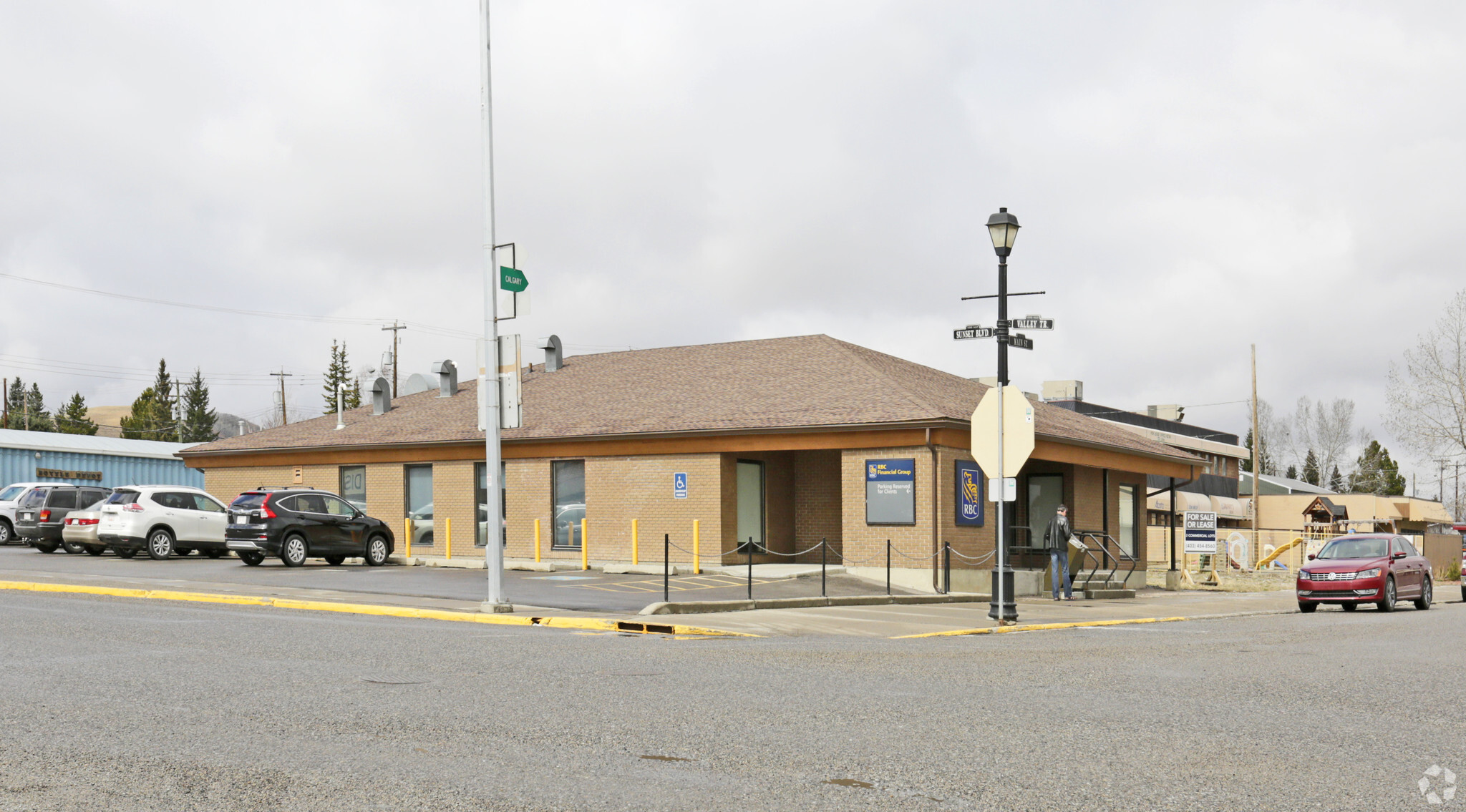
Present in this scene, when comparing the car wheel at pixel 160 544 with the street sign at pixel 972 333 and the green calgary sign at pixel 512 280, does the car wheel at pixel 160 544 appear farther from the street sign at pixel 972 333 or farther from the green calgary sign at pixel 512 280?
the street sign at pixel 972 333

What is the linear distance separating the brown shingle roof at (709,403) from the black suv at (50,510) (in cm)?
376

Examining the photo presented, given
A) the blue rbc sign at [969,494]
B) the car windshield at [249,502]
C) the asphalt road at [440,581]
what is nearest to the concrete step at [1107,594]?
the blue rbc sign at [969,494]

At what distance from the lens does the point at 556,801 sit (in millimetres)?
5660

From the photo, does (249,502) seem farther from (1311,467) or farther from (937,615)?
(1311,467)

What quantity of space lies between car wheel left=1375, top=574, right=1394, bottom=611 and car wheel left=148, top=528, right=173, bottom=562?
1025 inches

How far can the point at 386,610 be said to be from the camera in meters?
16.8

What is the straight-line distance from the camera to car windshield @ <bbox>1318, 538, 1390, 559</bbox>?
23391 millimetres

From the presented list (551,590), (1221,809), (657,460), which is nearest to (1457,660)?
(1221,809)

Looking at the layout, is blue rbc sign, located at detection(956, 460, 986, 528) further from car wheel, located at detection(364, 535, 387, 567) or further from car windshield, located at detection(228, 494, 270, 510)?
car windshield, located at detection(228, 494, 270, 510)

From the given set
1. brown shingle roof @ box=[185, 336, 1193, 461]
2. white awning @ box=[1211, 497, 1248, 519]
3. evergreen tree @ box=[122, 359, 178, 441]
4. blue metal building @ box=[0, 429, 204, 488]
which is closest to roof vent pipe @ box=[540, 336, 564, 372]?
brown shingle roof @ box=[185, 336, 1193, 461]

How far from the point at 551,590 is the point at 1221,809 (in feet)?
51.7

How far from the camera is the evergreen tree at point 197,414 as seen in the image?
4146 inches

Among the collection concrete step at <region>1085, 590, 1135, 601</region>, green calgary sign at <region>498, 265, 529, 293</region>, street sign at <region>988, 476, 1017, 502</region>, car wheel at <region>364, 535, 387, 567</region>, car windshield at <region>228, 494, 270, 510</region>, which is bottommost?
concrete step at <region>1085, 590, 1135, 601</region>

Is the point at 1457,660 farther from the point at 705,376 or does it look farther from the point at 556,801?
the point at 705,376
